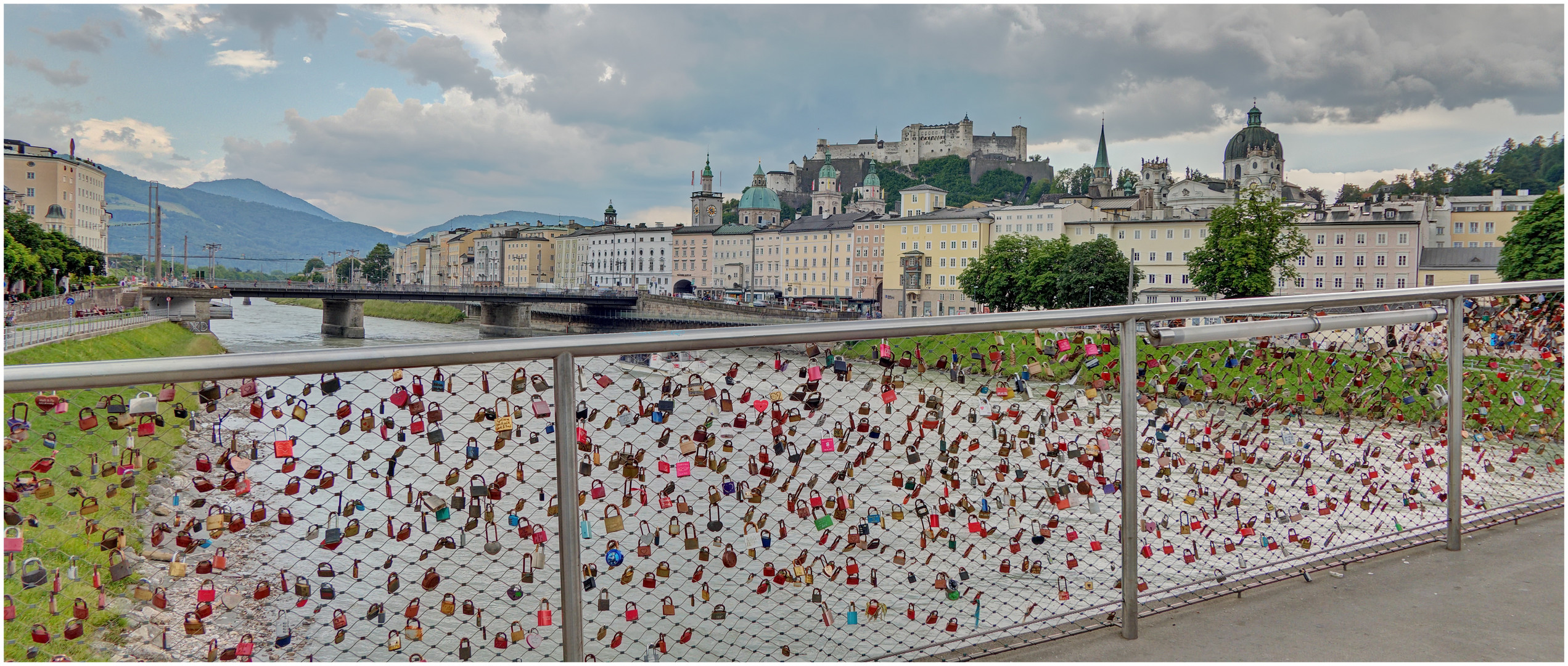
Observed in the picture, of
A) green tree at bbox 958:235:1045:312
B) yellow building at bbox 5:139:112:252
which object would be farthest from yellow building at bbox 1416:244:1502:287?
yellow building at bbox 5:139:112:252

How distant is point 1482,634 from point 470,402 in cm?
245

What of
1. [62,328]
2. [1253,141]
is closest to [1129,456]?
[62,328]

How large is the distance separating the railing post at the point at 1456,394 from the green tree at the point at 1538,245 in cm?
3096

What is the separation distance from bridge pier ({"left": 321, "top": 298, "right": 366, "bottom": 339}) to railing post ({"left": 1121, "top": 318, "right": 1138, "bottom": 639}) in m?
53.0

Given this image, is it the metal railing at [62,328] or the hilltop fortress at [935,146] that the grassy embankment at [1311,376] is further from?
the hilltop fortress at [935,146]

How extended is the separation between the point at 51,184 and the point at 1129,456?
87.6 meters

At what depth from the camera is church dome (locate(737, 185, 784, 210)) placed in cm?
10281

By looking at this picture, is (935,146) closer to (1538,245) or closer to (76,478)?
(1538,245)

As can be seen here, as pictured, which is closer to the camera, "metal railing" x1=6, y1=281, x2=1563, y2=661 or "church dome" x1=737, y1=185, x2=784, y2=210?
"metal railing" x1=6, y1=281, x2=1563, y2=661

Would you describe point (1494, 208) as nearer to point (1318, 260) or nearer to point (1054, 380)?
point (1318, 260)

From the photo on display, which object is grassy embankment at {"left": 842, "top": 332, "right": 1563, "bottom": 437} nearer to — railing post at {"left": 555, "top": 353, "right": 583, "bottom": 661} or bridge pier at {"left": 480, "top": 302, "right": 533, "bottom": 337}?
railing post at {"left": 555, "top": 353, "right": 583, "bottom": 661}

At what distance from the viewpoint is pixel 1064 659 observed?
224 cm

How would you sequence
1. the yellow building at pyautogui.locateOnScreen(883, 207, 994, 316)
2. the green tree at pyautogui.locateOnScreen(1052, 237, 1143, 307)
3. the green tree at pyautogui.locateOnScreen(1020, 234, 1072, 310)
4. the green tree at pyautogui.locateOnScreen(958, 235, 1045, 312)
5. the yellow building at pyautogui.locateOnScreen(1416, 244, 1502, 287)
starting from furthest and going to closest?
the yellow building at pyautogui.locateOnScreen(883, 207, 994, 316)
the green tree at pyautogui.locateOnScreen(958, 235, 1045, 312)
the green tree at pyautogui.locateOnScreen(1020, 234, 1072, 310)
the yellow building at pyautogui.locateOnScreen(1416, 244, 1502, 287)
the green tree at pyautogui.locateOnScreen(1052, 237, 1143, 307)

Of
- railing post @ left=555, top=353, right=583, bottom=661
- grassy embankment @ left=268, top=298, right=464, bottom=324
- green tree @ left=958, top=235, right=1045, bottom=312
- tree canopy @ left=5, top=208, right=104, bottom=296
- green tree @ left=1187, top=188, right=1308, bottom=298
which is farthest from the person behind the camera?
grassy embankment @ left=268, top=298, right=464, bottom=324
